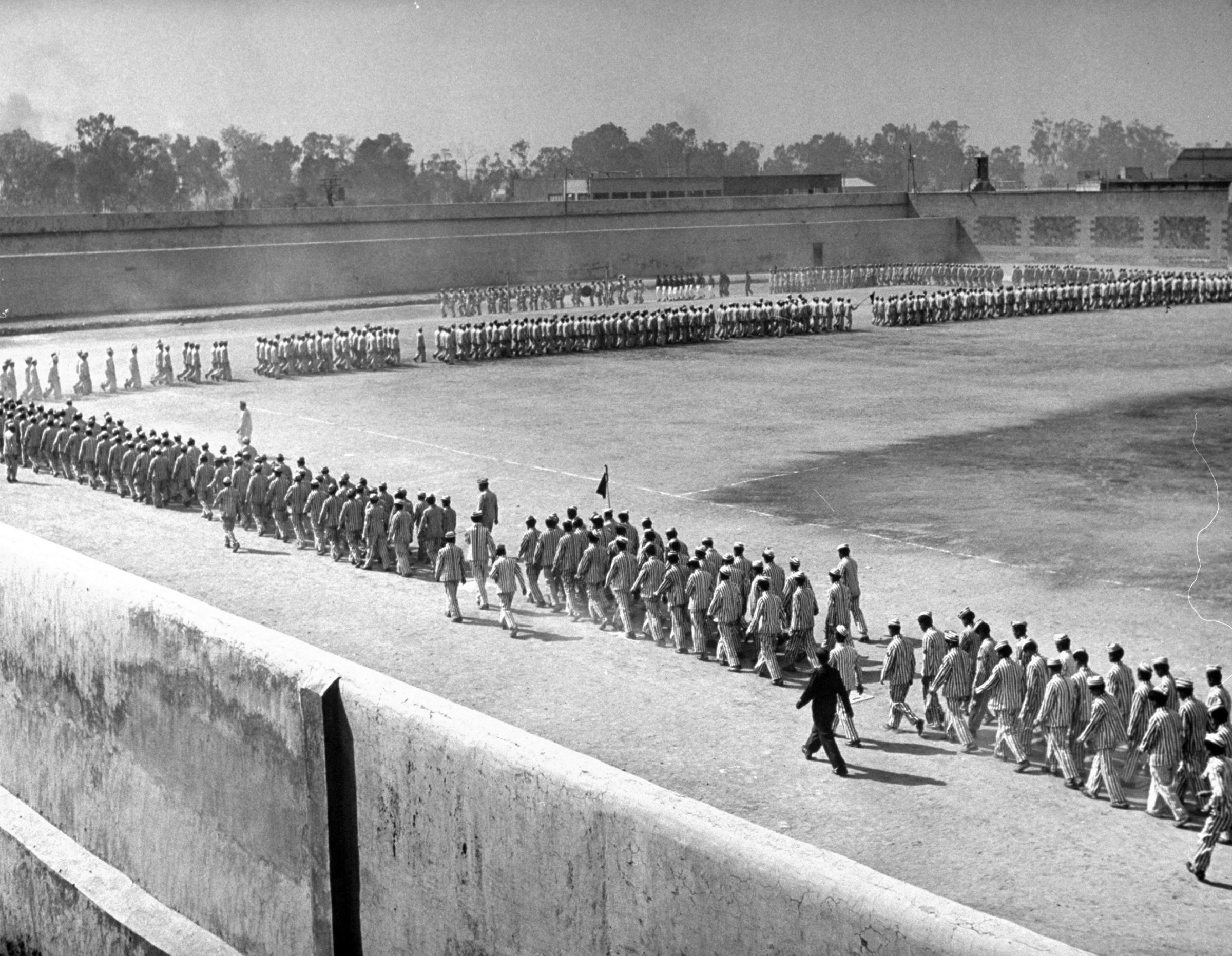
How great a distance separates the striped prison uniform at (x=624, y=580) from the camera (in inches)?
543

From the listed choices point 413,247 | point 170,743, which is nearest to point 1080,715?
point 170,743

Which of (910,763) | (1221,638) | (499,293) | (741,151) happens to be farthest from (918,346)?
(741,151)

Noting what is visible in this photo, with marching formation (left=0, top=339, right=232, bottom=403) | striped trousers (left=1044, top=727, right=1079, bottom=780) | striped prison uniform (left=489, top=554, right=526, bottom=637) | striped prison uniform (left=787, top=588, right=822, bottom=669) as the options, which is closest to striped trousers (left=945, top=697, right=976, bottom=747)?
striped trousers (left=1044, top=727, right=1079, bottom=780)

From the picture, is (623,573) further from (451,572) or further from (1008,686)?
(1008,686)

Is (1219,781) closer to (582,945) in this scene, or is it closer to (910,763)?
(910,763)

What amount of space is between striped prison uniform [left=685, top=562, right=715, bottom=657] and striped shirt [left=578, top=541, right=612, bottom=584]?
1208 mm

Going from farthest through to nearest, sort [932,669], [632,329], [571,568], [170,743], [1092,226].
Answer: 1. [1092,226]
2. [632,329]
3. [571,568]
4. [932,669]
5. [170,743]

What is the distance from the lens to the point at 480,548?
49.3 ft

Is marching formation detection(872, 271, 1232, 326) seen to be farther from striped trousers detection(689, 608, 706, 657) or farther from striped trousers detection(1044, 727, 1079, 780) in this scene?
striped trousers detection(1044, 727, 1079, 780)

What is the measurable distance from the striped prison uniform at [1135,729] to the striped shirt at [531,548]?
646 centimetres

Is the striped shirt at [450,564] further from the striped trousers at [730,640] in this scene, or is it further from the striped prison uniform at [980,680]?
the striped prison uniform at [980,680]

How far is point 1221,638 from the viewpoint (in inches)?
527

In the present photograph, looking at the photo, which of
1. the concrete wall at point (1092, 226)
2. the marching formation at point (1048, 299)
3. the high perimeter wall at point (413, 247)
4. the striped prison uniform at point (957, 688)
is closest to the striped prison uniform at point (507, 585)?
the striped prison uniform at point (957, 688)

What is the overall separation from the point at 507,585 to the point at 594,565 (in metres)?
0.86
